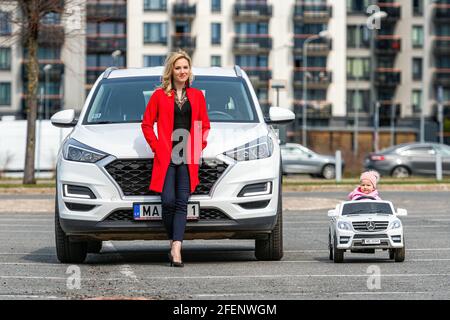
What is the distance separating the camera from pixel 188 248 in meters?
16.2

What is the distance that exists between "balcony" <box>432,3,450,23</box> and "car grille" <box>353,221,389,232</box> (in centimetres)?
9985

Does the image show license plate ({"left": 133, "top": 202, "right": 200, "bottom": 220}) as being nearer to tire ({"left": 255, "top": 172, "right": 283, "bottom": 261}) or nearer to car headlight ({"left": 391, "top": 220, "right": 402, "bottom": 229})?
tire ({"left": 255, "top": 172, "right": 283, "bottom": 261})

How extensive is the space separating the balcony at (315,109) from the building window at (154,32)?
1129 centimetres

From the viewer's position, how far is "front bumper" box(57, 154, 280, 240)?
13.0 m

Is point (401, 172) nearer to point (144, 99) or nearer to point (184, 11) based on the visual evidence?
point (144, 99)

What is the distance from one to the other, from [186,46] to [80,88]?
8.30 m

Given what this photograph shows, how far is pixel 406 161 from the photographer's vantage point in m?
52.1

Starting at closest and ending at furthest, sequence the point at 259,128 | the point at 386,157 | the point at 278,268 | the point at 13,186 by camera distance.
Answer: the point at 278,268 → the point at 259,128 → the point at 13,186 → the point at 386,157

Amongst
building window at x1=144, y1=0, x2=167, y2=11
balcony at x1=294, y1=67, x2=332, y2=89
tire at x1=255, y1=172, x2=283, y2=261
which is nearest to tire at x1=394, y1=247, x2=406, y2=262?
tire at x1=255, y1=172, x2=283, y2=261

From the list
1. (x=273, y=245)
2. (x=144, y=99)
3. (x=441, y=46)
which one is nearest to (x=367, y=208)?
(x=273, y=245)
